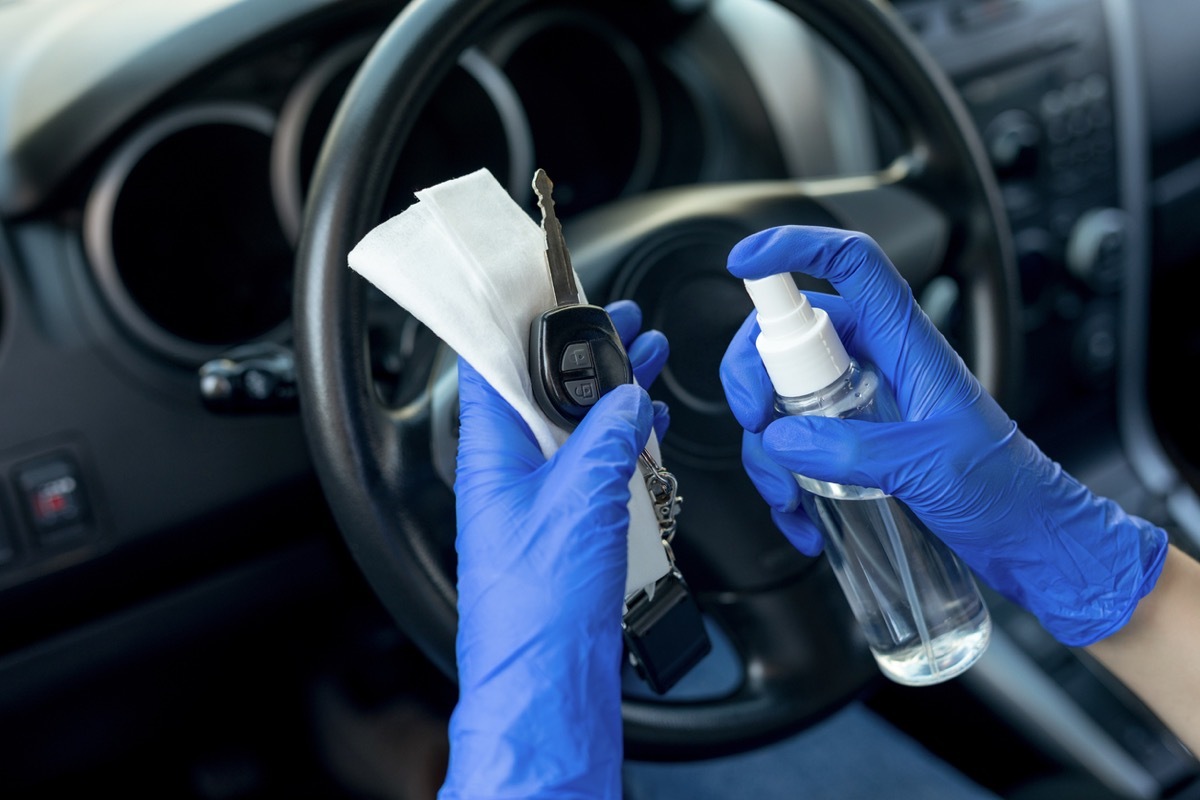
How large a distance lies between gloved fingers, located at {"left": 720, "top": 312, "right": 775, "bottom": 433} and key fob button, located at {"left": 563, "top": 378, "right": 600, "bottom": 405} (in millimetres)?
103

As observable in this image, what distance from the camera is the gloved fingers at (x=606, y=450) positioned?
0.60 meters

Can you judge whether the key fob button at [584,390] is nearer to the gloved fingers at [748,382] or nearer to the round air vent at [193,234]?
the gloved fingers at [748,382]

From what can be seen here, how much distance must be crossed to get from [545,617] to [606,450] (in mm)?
94

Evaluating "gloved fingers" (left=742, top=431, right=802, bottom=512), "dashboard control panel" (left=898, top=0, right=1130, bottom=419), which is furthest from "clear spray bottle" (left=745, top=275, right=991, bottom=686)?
"dashboard control panel" (left=898, top=0, right=1130, bottom=419)

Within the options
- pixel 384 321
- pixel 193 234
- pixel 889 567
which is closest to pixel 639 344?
pixel 889 567

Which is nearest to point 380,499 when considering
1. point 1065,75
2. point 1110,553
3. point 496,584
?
point 496,584

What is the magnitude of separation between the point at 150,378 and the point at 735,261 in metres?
0.58

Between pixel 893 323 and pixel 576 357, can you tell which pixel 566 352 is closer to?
pixel 576 357

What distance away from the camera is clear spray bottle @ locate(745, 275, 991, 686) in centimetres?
67

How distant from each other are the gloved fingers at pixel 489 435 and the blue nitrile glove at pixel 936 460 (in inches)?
5.6

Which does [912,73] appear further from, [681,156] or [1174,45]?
[1174,45]

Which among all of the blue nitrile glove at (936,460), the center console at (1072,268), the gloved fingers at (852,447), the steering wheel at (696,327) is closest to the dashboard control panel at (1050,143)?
the center console at (1072,268)

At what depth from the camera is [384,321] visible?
1.03m

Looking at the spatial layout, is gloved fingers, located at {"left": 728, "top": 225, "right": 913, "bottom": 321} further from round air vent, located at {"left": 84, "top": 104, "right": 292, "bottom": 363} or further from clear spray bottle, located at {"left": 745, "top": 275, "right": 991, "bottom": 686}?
round air vent, located at {"left": 84, "top": 104, "right": 292, "bottom": 363}
